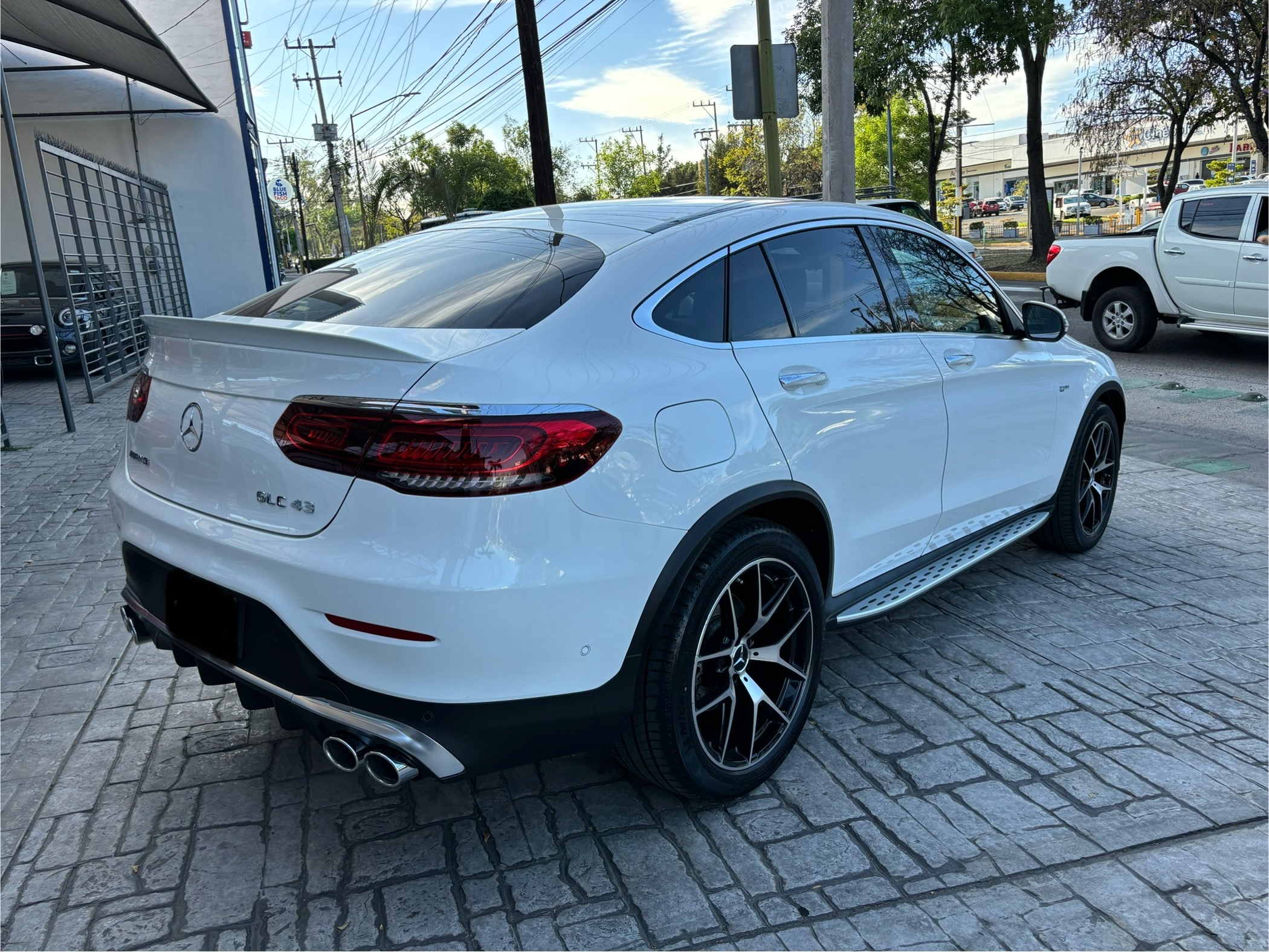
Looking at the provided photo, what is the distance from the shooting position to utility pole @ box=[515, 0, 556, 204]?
15.6 metres

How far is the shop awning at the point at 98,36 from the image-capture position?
42.7ft

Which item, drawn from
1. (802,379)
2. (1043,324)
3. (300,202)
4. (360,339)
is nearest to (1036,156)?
(1043,324)

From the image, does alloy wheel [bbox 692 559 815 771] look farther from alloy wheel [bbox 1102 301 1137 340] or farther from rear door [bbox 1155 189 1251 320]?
alloy wheel [bbox 1102 301 1137 340]

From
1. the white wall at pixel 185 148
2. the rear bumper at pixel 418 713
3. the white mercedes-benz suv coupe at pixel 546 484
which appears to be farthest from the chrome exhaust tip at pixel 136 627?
the white wall at pixel 185 148

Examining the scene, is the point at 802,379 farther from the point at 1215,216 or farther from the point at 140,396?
the point at 1215,216

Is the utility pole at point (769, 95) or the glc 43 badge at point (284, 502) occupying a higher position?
the utility pole at point (769, 95)

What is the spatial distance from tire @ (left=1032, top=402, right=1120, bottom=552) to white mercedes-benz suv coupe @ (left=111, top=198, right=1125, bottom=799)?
1.41m

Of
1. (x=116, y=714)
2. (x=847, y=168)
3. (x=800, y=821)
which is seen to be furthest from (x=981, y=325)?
(x=847, y=168)

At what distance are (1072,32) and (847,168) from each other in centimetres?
1443

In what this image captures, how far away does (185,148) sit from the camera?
70.8 feet

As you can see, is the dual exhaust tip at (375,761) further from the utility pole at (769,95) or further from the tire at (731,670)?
the utility pole at (769,95)

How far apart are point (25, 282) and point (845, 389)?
14.4m

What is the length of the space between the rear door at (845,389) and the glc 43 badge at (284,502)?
1258mm

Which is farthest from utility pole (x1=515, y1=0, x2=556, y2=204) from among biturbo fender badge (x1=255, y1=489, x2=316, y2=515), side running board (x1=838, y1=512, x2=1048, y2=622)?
biturbo fender badge (x1=255, y1=489, x2=316, y2=515)
